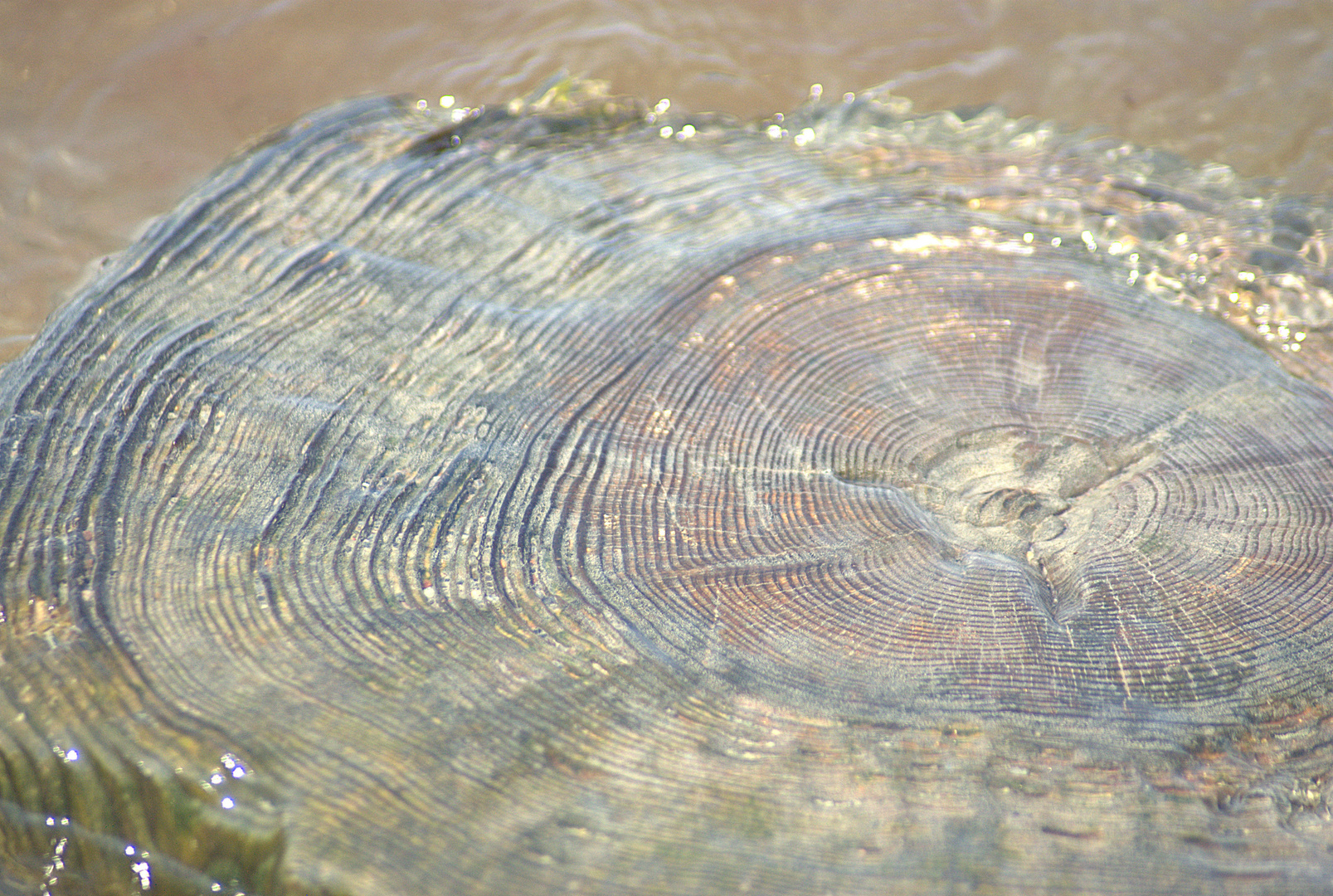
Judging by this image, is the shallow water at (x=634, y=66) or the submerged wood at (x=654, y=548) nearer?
the submerged wood at (x=654, y=548)

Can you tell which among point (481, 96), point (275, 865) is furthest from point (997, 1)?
point (275, 865)

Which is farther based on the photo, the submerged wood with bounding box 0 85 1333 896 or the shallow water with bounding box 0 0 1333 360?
the shallow water with bounding box 0 0 1333 360

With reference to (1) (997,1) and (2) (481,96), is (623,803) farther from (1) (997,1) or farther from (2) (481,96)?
(1) (997,1)

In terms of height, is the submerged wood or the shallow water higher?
the shallow water

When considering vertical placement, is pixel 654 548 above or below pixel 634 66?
below

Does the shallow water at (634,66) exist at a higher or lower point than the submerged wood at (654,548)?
higher
